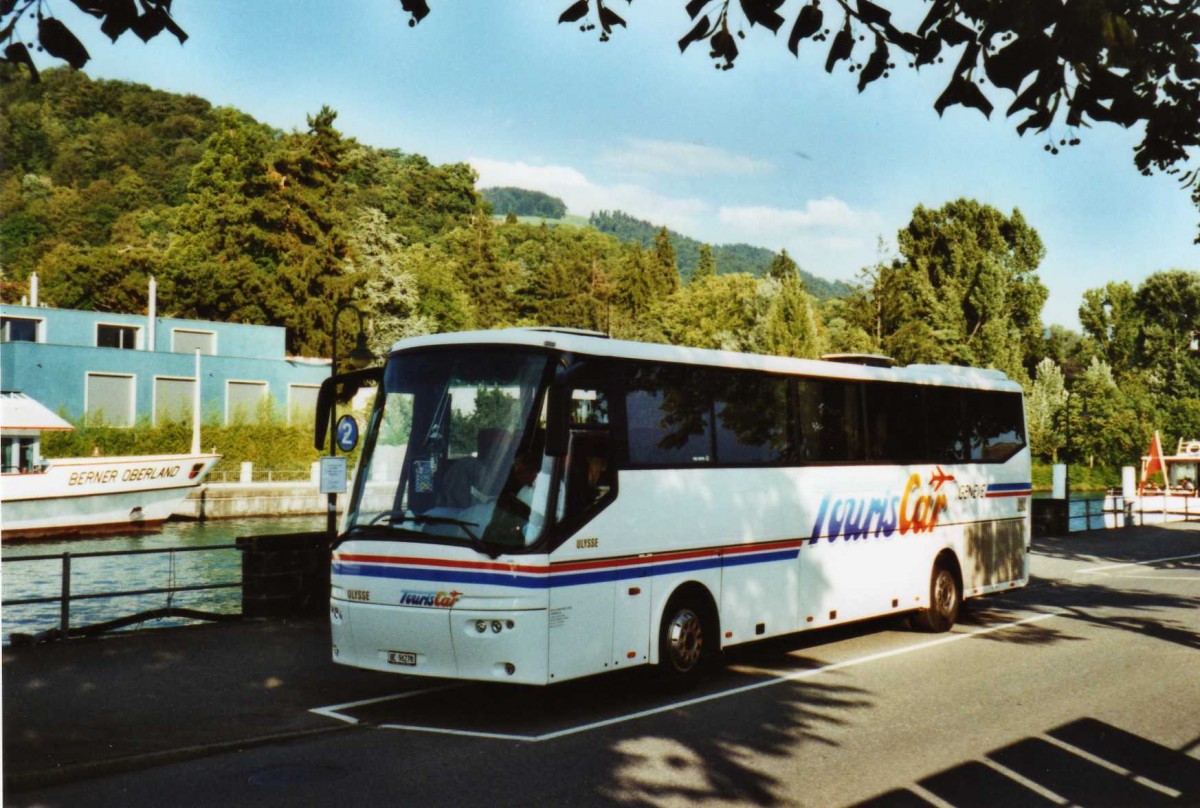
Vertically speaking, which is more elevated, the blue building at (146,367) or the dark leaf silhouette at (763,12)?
the blue building at (146,367)

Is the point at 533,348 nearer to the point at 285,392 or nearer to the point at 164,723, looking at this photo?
the point at 164,723

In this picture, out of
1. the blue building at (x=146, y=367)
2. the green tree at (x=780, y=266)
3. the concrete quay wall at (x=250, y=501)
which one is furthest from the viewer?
the green tree at (x=780, y=266)

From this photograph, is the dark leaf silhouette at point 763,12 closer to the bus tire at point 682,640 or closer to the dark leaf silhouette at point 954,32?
the dark leaf silhouette at point 954,32

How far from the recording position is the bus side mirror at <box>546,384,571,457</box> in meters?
9.96

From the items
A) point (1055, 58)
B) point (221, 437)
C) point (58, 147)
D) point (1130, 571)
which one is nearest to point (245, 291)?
point (221, 437)

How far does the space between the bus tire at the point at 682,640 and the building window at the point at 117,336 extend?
5530 centimetres

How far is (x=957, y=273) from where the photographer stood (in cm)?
8025

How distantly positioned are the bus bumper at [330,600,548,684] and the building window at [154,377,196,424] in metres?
53.7

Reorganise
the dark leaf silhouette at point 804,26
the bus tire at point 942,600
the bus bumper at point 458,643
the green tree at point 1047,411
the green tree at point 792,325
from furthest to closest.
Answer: the green tree at point 1047,411
the green tree at point 792,325
the bus tire at point 942,600
the bus bumper at point 458,643
the dark leaf silhouette at point 804,26

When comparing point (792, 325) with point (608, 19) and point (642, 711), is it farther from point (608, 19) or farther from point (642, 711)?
point (608, 19)

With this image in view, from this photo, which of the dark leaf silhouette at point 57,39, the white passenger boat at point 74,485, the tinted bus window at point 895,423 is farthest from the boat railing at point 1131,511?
the dark leaf silhouette at point 57,39

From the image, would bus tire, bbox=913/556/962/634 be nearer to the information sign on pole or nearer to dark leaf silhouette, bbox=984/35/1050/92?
the information sign on pole

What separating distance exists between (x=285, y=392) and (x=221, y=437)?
6684mm

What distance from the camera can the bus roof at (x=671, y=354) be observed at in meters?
10.8
